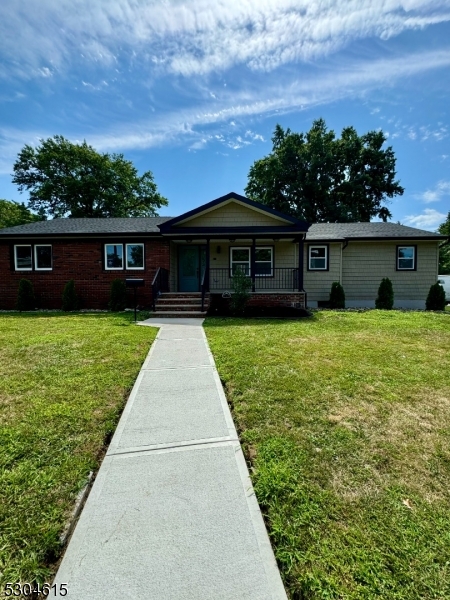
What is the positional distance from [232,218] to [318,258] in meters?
4.37

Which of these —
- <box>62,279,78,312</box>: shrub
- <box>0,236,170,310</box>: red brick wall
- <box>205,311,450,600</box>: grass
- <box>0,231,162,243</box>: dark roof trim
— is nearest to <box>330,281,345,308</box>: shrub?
<box>0,236,170,310</box>: red brick wall

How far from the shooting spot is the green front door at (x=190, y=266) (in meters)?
13.3

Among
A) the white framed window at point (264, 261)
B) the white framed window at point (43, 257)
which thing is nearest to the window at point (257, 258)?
the white framed window at point (264, 261)

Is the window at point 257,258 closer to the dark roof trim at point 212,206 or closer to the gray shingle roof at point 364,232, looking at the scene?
the gray shingle roof at point 364,232

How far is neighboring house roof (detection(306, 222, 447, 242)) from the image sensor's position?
1258 cm

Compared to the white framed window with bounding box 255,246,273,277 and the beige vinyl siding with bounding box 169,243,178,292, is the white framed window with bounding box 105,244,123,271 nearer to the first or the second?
the beige vinyl siding with bounding box 169,243,178,292

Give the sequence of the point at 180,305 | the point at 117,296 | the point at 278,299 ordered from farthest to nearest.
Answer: the point at 117,296 < the point at 278,299 < the point at 180,305

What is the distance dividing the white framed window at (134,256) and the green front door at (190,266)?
5.87ft

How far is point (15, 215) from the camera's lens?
32.1 m

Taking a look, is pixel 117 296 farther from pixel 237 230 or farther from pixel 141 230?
pixel 237 230

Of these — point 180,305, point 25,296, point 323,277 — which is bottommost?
point 180,305

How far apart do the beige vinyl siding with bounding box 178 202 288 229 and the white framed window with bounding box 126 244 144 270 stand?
227cm

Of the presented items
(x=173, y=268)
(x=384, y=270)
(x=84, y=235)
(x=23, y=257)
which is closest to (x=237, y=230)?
(x=173, y=268)

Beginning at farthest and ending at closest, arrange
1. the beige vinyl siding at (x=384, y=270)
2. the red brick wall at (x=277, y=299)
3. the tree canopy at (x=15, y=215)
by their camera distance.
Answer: the tree canopy at (x=15, y=215) < the beige vinyl siding at (x=384, y=270) < the red brick wall at (x=277, y=299)
